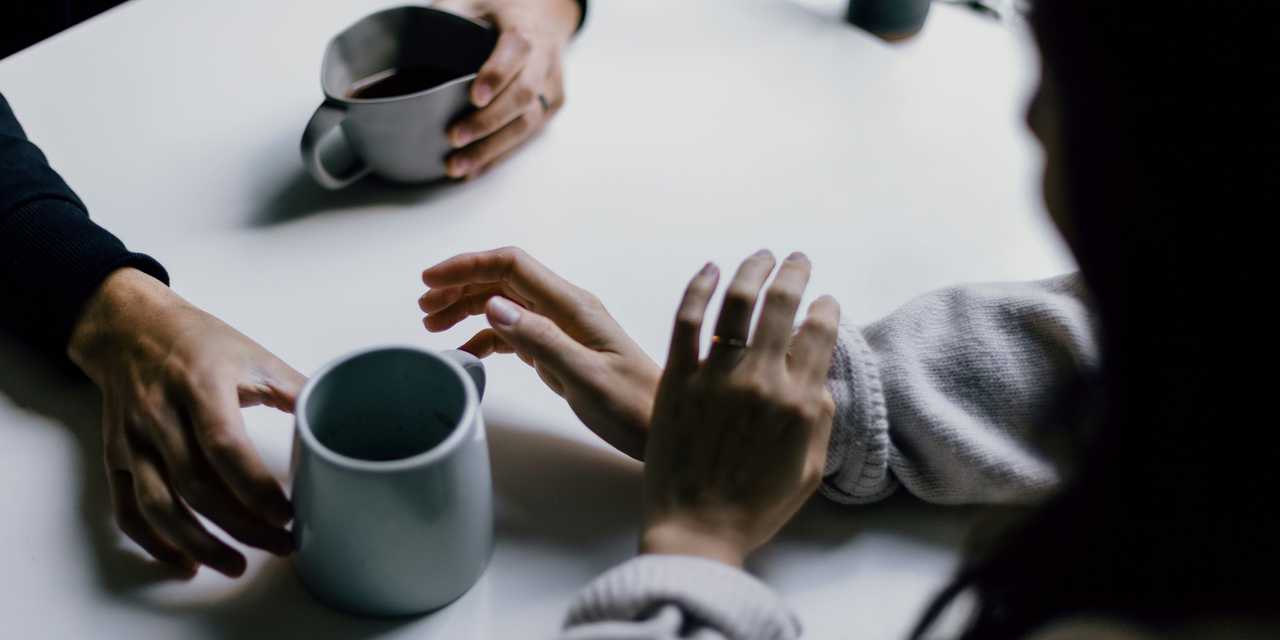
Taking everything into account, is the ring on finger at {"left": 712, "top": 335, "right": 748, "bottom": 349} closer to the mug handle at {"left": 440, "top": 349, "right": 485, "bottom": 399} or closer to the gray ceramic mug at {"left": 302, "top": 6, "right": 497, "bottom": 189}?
the mug handle at {"left": 440, "top": 349, "right": 485, "bottom": 399}

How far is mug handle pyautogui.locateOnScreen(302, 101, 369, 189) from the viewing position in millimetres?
711

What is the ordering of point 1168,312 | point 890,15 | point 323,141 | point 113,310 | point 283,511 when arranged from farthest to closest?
point 890,15 < point 323,141 < point 113,310 < point 283,511 < point 1168,312

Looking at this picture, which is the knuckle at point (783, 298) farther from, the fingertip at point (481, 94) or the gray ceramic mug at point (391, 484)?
the fingertip at point (481, 94)

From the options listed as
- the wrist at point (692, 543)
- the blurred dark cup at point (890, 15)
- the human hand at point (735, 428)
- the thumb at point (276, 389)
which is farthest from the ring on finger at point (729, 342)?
the blurred dark cup at point (890, 15)

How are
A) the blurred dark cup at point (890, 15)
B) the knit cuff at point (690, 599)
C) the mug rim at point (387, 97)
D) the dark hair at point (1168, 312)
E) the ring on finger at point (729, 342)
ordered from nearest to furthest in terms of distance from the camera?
1. the dark hair at point (1168, 312)
2. the knit cuff at point (690, 599)
3. the ring on finger at point (729, 342)
4. the mug rim at point (387, 97)
5. the blurred dark cup at point (890, 15)

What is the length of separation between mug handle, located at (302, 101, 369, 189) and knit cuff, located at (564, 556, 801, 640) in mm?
400

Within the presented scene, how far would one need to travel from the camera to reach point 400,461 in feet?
1.49

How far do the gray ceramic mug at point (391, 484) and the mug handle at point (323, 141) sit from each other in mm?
283

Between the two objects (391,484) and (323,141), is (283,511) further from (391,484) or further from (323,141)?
(323,141)

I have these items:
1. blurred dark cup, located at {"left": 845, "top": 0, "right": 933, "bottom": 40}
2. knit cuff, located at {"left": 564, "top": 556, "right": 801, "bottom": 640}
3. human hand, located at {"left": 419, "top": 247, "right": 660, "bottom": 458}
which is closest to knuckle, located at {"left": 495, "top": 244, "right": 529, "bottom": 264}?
human hand, located at {"left": 419, "top": 247, "right": 660, "bottom": 458}

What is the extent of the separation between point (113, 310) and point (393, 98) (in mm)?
229

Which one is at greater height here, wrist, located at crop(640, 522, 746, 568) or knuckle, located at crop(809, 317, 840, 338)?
knuckle, located at crop(809, 317, 840, 338)

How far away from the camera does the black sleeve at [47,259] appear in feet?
2.08

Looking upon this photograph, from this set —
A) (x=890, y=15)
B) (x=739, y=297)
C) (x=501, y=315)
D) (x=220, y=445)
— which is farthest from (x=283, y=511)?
(x=890, y=15)
